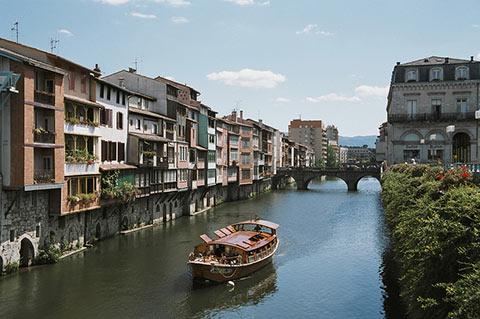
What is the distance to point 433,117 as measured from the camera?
203 feet

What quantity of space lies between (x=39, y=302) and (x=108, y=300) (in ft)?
13.0

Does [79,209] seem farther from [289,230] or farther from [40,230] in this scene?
[289,230]

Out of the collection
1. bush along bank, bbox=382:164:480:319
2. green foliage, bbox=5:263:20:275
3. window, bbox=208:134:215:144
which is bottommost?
green foliage, bbox=5:263:20:275

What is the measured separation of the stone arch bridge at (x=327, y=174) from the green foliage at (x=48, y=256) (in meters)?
85.8

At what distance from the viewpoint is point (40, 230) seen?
3222 cm

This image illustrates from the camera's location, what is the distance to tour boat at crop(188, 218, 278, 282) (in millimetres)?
30141

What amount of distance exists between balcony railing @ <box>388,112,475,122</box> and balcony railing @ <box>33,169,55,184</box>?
48.7m

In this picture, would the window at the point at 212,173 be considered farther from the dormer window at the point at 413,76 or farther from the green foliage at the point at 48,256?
the green foliage at the point at 48,256

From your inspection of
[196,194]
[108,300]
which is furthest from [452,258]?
[196,194]

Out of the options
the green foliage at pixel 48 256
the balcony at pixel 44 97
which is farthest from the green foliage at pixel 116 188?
the balcony at pixel 44 97

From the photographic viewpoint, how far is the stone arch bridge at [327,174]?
10849 centimetres

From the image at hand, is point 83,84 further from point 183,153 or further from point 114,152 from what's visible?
point 183,153

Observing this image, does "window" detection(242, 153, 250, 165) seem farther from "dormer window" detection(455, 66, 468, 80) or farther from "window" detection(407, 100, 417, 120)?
"dormer window" detection(455, 66, 468, 80)

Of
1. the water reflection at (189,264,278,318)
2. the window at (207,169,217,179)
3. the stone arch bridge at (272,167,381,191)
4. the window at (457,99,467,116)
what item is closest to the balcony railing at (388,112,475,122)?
the window at (457,99,467,116)
